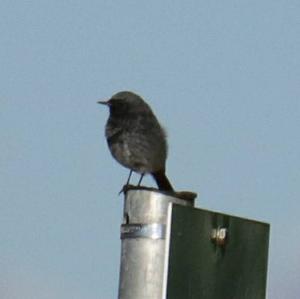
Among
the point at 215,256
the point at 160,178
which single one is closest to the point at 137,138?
the point at 160,178

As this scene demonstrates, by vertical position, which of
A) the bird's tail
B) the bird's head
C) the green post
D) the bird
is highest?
the bird's head

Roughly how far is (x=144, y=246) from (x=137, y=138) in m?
7.72

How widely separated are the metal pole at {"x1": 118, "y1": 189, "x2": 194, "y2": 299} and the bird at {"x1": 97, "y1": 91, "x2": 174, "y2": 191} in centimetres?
730

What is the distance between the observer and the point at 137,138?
474 inches

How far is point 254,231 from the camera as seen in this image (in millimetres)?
4816

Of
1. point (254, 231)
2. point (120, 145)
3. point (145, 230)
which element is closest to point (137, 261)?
point (145, 230)

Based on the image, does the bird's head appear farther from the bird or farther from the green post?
the green post

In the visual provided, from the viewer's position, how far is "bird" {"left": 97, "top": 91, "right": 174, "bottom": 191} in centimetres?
1193

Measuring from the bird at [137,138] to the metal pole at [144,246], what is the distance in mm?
7302

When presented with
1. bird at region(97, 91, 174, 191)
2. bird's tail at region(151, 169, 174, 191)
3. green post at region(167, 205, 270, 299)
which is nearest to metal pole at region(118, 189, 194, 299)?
green post at region(167, 205, 270, 299)

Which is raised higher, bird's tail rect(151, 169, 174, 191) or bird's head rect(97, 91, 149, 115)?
bird's head rect(97, 91, 149, 115)

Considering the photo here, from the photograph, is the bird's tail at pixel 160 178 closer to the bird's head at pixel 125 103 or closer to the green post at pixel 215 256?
the bird's head at pixel 125 103

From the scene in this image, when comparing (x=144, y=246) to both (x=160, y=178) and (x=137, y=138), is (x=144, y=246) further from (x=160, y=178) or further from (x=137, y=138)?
(x=160, y=178)

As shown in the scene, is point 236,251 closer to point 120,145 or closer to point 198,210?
point 198,210
